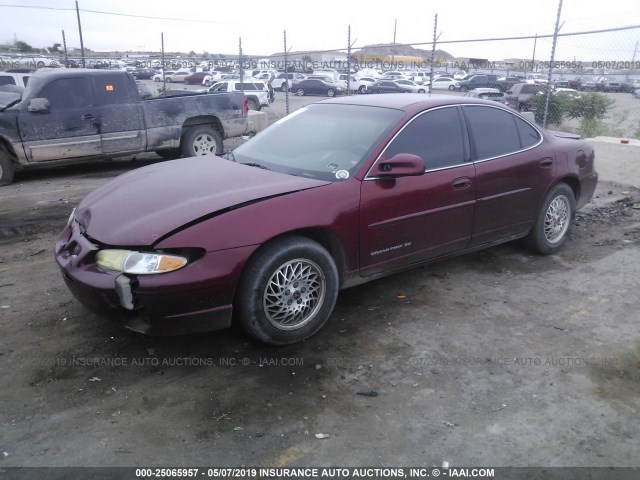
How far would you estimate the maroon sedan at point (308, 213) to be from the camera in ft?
10.6

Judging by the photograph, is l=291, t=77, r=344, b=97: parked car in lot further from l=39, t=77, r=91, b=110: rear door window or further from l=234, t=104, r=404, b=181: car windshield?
l=234, t=104, r=404, b=181: car windshield

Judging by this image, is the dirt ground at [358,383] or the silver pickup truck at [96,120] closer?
the dirt ground at [358,383]

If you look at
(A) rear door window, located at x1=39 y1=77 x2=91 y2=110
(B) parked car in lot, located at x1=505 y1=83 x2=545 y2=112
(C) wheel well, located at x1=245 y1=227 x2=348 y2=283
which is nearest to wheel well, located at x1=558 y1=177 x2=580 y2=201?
(C) wheel well, located at x1=245 y1=227 x2=348 y2=283

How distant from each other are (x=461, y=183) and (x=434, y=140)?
0.42 m

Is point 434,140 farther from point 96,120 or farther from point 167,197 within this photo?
point 96,120

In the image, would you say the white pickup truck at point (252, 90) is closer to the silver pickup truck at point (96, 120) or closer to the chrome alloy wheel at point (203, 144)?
the chrome alloy wheel at point (203, 144)

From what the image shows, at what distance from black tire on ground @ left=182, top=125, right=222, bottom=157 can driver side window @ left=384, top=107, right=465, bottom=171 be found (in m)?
6.24

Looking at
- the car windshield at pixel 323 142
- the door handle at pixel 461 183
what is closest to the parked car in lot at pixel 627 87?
the door handle at pixel 461 183

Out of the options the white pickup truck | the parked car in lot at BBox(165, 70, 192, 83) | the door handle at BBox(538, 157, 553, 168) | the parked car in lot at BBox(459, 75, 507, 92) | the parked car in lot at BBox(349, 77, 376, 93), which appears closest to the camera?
the door handle at BBox(538, 157, 553, 168)

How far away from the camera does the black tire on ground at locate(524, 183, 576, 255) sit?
17.6ft

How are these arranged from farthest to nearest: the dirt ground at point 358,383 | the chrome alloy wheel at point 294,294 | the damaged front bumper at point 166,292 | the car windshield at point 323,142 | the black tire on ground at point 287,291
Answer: the car windshield at point 323,142 < the chrome alloy wheel at point 294,294 < the black tire on ground at point 287,291 < the damaged front bumper at point 166,292 < the dirt ground at point 358,383

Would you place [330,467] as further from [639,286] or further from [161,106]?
[161,106]

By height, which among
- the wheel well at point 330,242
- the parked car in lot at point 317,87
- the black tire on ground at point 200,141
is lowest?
the parked car in lot at point 317,87

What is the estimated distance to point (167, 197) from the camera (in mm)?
3609
